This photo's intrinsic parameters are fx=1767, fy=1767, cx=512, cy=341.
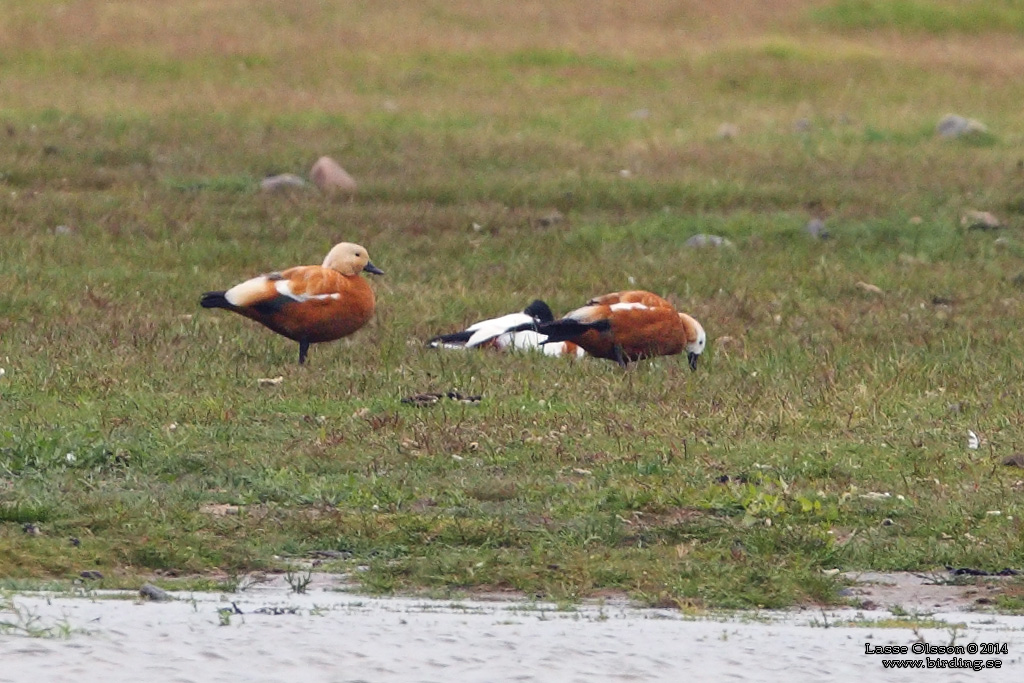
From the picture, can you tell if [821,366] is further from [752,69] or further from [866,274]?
[752,69]

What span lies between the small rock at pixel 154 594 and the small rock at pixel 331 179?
10787 millimetres

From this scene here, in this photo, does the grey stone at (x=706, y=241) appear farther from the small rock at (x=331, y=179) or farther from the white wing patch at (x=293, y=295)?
the white wing patch at (x=293, y=295)

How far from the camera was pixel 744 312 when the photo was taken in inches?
474

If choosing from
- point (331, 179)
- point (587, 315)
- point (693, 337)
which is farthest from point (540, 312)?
point (331, 179)

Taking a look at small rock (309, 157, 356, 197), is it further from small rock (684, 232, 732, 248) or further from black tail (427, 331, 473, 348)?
black tail (427, 331, 473, 348)

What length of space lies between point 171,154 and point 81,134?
1.13 m

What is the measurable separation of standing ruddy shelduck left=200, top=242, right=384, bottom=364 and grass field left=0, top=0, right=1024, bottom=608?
240 mm

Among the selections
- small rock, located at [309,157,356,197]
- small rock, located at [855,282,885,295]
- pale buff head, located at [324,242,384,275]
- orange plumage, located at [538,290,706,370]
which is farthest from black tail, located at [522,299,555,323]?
small rock, located at [309,157,356,197]

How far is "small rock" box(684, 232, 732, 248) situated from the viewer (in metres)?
14.8

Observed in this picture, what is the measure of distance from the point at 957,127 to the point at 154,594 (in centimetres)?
1671

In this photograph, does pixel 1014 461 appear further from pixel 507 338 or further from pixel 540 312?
pixel 540 312

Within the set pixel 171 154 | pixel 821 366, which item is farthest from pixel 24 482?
pixel 171 154

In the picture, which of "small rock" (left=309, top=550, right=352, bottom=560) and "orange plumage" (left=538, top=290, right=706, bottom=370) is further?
"orange plumage" (left=538, top=290, right=706, bottom=370)

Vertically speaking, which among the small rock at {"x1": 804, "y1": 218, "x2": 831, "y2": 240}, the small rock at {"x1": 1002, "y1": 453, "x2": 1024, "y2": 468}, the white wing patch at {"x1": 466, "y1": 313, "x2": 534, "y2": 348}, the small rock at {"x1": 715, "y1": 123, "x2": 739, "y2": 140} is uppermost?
the small rock at {"x1": 715, "y1": 123, "x2": 739, "y2": 140}
